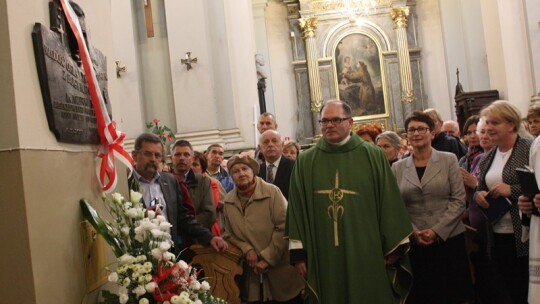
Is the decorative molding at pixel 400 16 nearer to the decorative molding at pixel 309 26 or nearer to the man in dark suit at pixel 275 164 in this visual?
the decorative molding at pixel 309 26

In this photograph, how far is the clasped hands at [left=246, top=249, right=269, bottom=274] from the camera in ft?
15.9

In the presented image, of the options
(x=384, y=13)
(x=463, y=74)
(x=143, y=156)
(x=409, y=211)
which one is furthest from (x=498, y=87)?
(x=143, y=156)

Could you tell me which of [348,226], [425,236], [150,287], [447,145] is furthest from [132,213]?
[447,145]

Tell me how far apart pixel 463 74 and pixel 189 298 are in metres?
16.6

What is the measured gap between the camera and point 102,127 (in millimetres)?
3078

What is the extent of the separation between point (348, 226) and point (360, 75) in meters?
14.7

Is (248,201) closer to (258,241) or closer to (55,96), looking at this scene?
(258,241)

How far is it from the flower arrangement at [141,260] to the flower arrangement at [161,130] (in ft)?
24.2

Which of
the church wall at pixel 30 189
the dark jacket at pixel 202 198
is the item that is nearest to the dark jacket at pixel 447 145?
the dark jacket at pixel 202 198

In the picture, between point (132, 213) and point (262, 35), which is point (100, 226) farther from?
point (262, 35)

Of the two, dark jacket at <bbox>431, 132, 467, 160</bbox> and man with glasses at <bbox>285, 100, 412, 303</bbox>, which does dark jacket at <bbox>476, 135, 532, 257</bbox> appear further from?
dark jacket at <bbox>431, 132, 467, 160</bbox>

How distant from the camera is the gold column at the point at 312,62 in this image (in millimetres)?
18594

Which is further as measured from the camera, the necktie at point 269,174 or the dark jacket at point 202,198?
the necktie at point 269,174

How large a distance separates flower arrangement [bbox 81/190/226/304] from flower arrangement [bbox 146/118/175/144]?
7.37 meters
